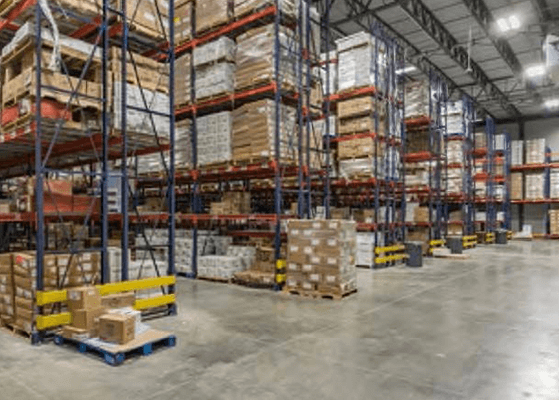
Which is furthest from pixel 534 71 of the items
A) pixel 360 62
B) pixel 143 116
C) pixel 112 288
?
pixel 112 288

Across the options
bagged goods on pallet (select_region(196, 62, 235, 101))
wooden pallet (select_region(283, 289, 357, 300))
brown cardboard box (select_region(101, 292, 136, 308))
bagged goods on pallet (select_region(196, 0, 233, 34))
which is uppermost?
bagged goods on pallet (select_region(196, 0, 233, 34))

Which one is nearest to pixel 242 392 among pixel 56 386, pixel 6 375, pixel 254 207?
pixel 56 386

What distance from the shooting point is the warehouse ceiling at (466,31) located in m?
14.9

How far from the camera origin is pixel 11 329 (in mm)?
5691

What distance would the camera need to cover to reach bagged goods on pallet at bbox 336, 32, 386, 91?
1183 centimetres

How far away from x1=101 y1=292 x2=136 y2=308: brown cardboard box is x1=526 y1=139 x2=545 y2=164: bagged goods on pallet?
26.0m

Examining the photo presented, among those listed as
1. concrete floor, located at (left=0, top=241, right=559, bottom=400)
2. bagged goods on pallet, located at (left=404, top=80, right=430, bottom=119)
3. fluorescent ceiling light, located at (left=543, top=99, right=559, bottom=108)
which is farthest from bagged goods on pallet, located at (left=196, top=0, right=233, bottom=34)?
fluorescent ceiling light, located at (left=543, top=99, right=559, bottom=108)

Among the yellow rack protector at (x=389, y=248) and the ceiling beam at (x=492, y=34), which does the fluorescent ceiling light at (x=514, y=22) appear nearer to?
the ceiling beam at (x=492, y=34)

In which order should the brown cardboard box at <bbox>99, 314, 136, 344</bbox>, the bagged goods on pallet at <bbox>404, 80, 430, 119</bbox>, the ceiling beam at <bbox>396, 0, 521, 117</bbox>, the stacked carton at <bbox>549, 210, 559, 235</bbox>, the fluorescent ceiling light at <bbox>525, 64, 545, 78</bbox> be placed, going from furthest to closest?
the stacked carton at <bbox>549, 210, 559, 235</bbox>, the fluorescent ceiling light at <bbox>525, 64, 545, 78</bbox>, the bagged goods on pallet at <bbox>404, 80, 430, 119</bbox>, the ceiling beam at <bbox>396, 0, 521, 117</bbox>, the brown cardboard box at <bbox>99, 314, 136, 344</bbox>

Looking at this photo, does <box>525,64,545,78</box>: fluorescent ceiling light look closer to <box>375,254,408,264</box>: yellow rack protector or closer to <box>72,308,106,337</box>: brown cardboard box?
<box>375,254,408,264</box>: yellow rack protector

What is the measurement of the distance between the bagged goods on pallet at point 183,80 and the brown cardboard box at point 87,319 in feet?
21.1

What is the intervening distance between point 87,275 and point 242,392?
3.13 meters

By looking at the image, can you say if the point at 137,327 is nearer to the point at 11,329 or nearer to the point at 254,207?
A: the point at 11,329

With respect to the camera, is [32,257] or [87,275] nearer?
[32,257]
